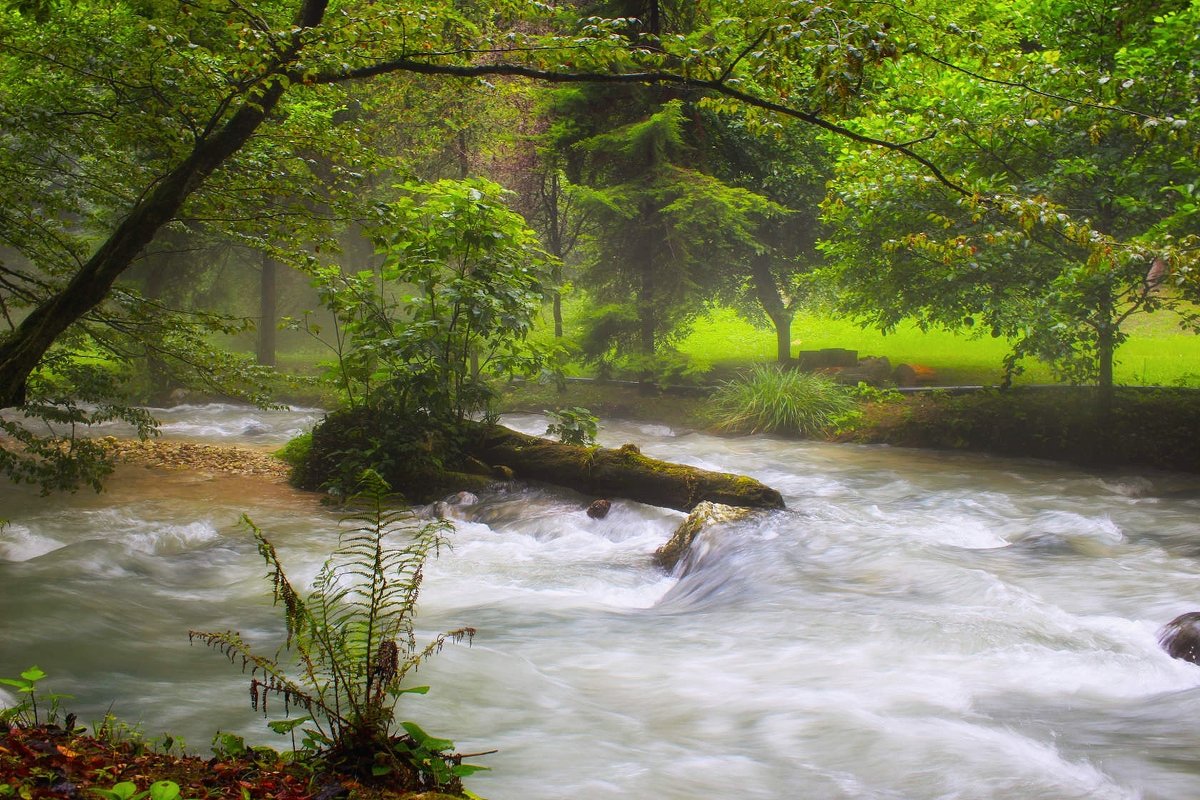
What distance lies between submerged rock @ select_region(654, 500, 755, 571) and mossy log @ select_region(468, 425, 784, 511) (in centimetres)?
63

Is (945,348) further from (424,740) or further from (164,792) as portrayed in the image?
(164,792)

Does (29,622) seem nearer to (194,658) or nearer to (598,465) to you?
(194,658)

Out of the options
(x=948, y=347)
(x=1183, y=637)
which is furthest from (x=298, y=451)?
(x=948, y=347)

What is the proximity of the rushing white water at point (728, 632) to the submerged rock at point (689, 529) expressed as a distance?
0.55 feet

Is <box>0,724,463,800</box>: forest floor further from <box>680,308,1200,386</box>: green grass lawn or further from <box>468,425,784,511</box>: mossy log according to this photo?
<box>680,308,1200,386</box>: green grass lawn

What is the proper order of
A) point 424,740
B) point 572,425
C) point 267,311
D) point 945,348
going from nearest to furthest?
point 424,740 → point 572,425 → point 267,311 → point 945,348

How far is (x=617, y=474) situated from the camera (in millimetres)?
11000

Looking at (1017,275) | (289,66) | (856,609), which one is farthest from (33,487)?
(1017,275)

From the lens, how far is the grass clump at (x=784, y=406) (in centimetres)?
1762

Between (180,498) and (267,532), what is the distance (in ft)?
7.26

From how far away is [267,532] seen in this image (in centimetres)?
985

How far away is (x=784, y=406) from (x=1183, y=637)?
474 inches

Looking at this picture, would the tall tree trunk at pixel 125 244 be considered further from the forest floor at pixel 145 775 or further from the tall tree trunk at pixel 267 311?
the tall tree trunk at pixel 267 311

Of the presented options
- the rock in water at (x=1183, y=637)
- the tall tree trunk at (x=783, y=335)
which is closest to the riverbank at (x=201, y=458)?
the rock in water at (x=1183, y=637)
